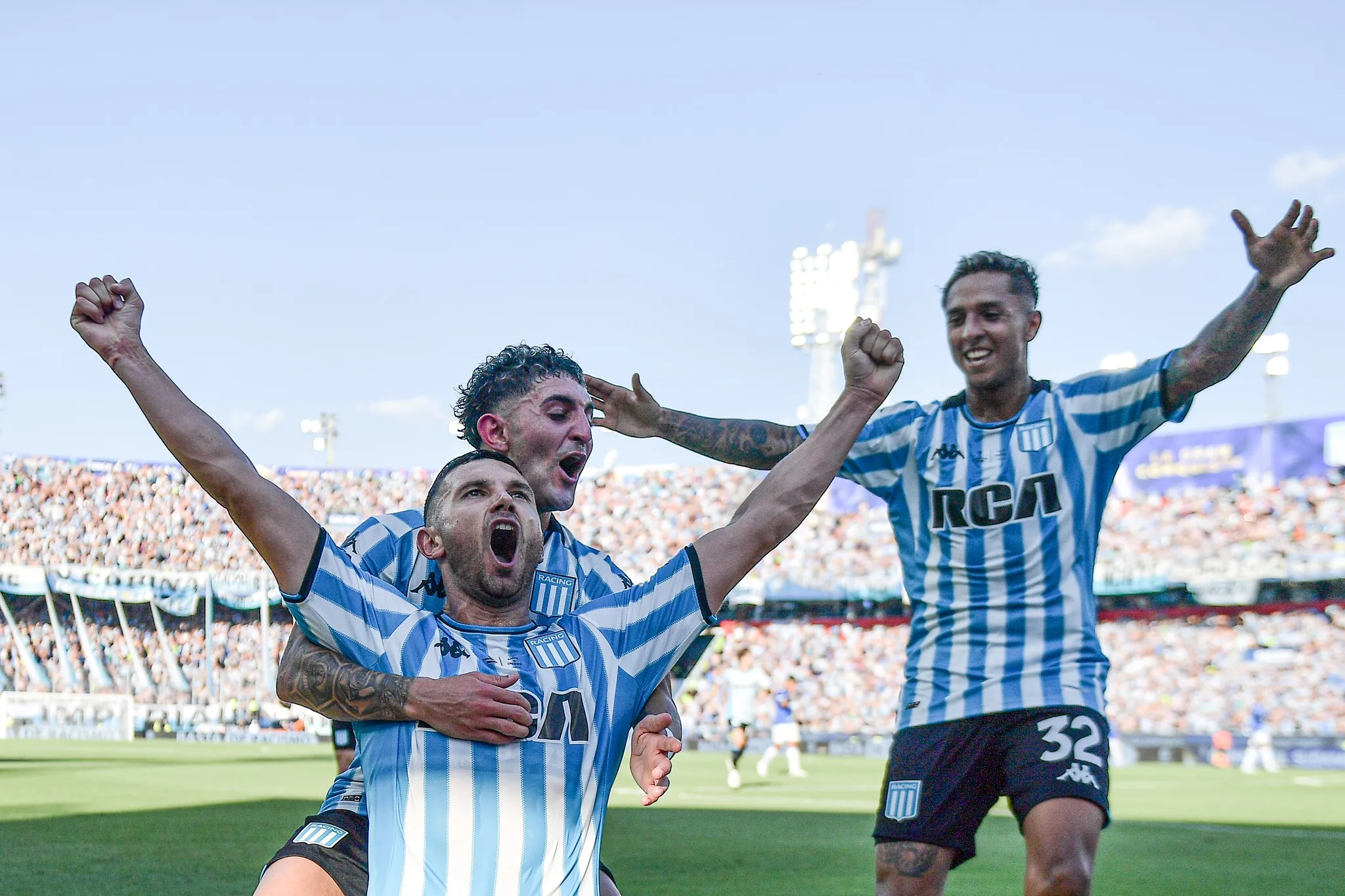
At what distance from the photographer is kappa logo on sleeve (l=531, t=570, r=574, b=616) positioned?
4145mm

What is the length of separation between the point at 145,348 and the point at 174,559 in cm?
4634

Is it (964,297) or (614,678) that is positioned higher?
(964,297)

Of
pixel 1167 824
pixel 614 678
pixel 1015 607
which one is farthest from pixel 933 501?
pixel 1167 824

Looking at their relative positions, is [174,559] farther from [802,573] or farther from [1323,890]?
[1323,890]

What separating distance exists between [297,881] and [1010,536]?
2.67 m

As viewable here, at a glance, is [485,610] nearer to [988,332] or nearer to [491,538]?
[491,538]

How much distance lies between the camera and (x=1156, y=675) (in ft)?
110

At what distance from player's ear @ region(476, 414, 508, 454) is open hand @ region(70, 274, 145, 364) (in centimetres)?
134

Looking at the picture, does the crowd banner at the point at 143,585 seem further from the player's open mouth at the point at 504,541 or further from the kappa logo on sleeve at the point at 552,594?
the player's open mouth at the point at 504,541

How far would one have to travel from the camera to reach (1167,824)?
14367mm

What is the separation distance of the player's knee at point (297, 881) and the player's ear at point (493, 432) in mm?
1404

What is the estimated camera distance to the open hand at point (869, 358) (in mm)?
3545

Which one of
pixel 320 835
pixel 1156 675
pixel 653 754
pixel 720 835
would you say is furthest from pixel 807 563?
pixel 653 754

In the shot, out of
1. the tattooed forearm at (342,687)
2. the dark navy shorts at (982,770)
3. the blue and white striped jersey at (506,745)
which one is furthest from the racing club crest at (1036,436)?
the tattooed forearm at (342,687)
